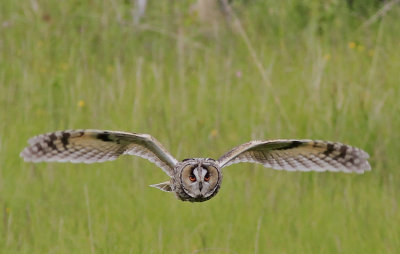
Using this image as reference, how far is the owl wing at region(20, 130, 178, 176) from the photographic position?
2434mm

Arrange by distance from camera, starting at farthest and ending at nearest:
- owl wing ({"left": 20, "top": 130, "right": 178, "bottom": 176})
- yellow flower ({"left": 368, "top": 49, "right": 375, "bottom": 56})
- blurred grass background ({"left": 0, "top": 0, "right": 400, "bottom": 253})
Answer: yellow flower ({"left": 368, "top": 49, "right": 375, "bottom": 56})
blurred grass background ({"left": 0, "top": 0, "right": 400, "bottom": 253})
owl wing ({"left": 20, "top": 130, "right": 178, "bottom": 176})

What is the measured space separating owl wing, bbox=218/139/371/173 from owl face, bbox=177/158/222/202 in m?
0.26

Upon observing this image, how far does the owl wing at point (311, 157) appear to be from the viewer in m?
2.60

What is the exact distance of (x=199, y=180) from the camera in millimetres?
2279

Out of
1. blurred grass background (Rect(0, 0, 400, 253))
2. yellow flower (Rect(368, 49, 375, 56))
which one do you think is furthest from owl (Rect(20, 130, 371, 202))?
yellow flower (Rect(368, 49, 375, 56))

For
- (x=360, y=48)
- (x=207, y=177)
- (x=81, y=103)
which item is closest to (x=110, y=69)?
(x=81, y=103)

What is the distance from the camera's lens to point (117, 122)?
5367 millimetres

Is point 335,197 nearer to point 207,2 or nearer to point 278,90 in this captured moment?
point 278,90

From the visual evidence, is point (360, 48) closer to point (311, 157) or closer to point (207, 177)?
point (311, 157)

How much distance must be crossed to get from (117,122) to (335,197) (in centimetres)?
156

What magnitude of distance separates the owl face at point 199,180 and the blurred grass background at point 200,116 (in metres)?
1.23

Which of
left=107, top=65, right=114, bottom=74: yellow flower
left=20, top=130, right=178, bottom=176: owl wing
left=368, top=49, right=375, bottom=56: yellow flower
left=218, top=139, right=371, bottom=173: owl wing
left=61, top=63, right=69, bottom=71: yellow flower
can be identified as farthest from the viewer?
left=368, top=49, right=375, bottom=56: yellow flower

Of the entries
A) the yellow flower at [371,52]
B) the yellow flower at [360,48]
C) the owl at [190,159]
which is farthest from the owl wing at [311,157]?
the yellow flower at [360,48]

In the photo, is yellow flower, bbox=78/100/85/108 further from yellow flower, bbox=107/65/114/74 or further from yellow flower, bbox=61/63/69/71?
yellow flower, bbox=107/65/114/74
